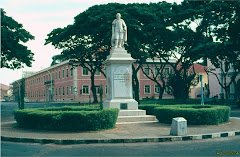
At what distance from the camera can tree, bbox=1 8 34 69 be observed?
78.6 feet

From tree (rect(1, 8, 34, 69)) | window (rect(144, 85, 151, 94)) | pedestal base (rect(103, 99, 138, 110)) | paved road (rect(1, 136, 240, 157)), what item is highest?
tree (rect(1, 8, 34, 69))

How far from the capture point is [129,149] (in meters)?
8.91

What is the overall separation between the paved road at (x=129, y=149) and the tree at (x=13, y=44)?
612 inches

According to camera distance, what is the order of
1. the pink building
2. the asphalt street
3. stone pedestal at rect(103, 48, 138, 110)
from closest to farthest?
the asphalt street → stone pedestal at rect(103, 48, 138, 110) → the pink building

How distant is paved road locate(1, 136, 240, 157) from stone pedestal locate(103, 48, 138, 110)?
658cm

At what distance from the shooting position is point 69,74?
5831cm

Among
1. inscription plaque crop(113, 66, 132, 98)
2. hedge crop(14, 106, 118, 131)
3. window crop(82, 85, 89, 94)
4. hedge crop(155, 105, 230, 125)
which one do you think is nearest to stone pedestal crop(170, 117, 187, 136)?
hedge crop(14, 106, 118, 131)

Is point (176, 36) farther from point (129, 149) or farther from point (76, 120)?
point (129, 149)

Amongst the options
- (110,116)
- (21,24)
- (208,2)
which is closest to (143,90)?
(208,2)

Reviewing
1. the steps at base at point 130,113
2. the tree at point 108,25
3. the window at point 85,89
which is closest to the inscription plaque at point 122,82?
the steps at base at point 130,113

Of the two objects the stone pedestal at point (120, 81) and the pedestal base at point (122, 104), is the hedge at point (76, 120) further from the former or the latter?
the stone pedestal at point (120, 81)

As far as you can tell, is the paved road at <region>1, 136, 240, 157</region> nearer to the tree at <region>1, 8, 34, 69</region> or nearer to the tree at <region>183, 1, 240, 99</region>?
the tree at <region>1, 8, 34, 69</region>

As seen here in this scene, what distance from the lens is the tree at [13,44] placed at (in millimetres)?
23969

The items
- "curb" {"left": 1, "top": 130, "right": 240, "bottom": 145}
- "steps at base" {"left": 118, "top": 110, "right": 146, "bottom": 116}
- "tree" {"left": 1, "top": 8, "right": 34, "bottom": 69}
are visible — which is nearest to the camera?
"curb" {"left": 1, "top": 130, "right": 240, "bottom": 145}
